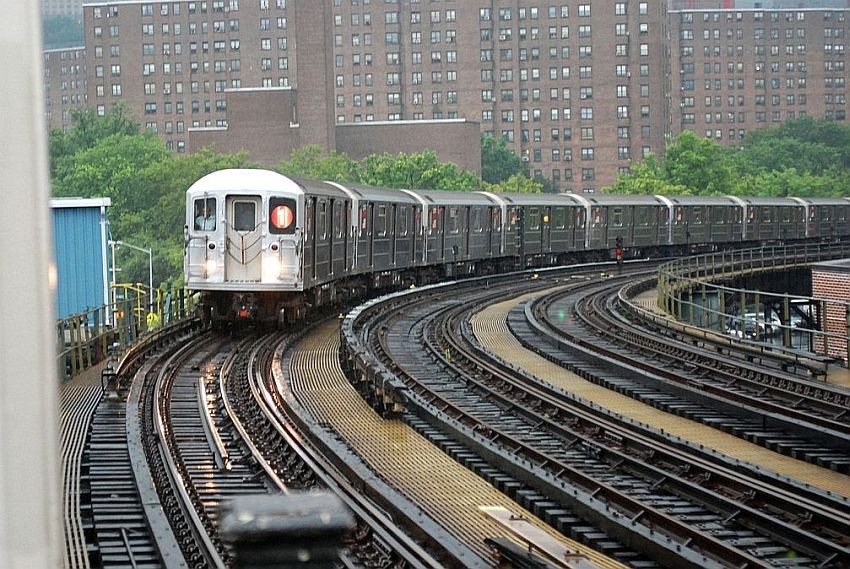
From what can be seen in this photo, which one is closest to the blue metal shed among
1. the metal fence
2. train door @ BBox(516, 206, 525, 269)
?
the metal fence

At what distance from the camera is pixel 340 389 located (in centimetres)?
1800

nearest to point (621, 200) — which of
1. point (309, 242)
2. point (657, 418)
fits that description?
point (309, 242)

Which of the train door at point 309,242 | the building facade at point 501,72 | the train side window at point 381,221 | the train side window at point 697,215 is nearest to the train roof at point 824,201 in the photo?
the train side window at point 697,215

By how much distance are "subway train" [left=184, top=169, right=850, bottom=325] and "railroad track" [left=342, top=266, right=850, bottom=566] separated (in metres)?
5.14

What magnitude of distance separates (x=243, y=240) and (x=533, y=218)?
76.2 ft

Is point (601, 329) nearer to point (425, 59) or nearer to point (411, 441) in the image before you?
point (411, 441)

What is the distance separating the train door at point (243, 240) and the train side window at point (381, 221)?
8134 millimetres

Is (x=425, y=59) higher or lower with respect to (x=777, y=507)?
higher

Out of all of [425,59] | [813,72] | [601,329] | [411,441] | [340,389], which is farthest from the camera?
[813,72]

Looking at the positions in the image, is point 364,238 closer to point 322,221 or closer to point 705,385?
point 322,221

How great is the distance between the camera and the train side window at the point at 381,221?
3244 centimetres

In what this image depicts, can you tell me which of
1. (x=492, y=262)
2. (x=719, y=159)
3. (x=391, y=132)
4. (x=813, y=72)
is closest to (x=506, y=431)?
(x=492, y=262)

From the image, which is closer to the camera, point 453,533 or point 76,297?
point 453,533

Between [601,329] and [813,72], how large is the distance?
14392 cm
